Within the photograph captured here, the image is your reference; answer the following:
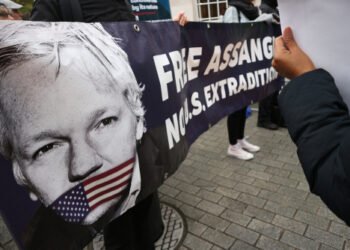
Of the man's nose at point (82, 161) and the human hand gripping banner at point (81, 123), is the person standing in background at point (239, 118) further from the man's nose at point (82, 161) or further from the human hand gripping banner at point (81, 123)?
the man's nose at point (82, 161)

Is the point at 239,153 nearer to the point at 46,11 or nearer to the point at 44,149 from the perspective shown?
the point at 46,11

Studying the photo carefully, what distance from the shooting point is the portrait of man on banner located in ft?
3.12

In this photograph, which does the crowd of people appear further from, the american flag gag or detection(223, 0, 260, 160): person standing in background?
detection(223, 0, 260, 160): person standing in background

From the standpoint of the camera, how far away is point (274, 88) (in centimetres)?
336

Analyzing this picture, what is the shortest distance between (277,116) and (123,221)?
3.62m

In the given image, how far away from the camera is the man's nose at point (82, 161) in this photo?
1080 millimetres

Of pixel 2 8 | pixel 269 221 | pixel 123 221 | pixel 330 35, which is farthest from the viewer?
pixel 269 221

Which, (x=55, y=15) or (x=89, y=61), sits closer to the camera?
(x=89, y=61)

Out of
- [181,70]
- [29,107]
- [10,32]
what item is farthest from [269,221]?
[10,32]

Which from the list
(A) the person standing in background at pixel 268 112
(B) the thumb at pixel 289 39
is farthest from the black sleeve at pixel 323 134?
(A) the person standing in background at pixel 268 112

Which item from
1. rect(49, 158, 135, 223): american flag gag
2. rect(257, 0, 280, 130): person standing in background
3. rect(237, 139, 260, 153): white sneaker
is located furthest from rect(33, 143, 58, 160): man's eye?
rect(257, 0, 280, 130): person standing in background

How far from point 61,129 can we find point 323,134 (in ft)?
2.90

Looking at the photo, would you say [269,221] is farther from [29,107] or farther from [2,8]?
[2,8]

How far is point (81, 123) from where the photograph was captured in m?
1.09
